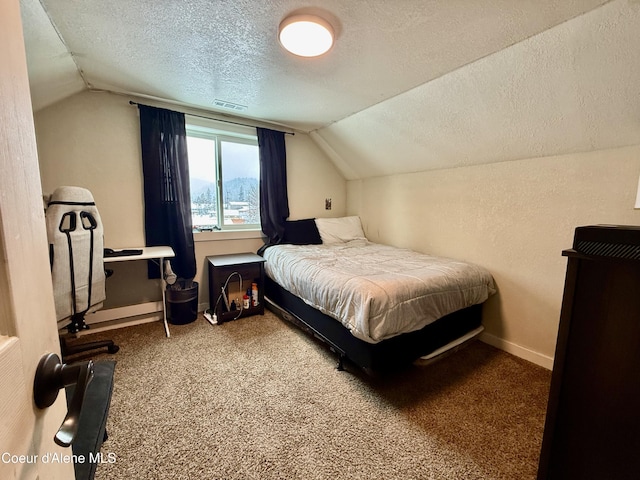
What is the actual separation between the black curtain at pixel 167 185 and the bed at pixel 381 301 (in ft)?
3.18

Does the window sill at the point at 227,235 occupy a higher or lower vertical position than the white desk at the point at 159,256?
higher

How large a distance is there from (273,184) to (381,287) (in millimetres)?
2165

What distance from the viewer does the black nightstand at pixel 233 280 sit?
8.79ft

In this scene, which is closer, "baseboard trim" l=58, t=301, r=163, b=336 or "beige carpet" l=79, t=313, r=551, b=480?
"beige carpet" l=79, t=313, r=551, b=480

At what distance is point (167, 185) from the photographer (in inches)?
106

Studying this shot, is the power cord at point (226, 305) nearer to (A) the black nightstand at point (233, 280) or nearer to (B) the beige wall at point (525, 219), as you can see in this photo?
(A) the black nightstand at point (233, 280)

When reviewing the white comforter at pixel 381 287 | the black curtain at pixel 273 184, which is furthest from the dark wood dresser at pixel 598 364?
the black curtain at pixel 273 184

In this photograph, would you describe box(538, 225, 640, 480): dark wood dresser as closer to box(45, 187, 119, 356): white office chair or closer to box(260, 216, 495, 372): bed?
box(260, 216, 495, 372): bed

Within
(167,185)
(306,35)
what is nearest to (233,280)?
(167,185)

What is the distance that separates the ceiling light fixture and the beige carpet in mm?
2111

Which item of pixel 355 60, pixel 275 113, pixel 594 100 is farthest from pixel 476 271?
pixel 275 113

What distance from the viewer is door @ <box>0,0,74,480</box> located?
1.07 ft

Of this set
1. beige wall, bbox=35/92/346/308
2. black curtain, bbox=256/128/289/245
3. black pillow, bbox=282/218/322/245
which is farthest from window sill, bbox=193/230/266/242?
black pillow, bbox=282/218/322/245

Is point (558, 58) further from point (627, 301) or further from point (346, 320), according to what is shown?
point (346, 320)
